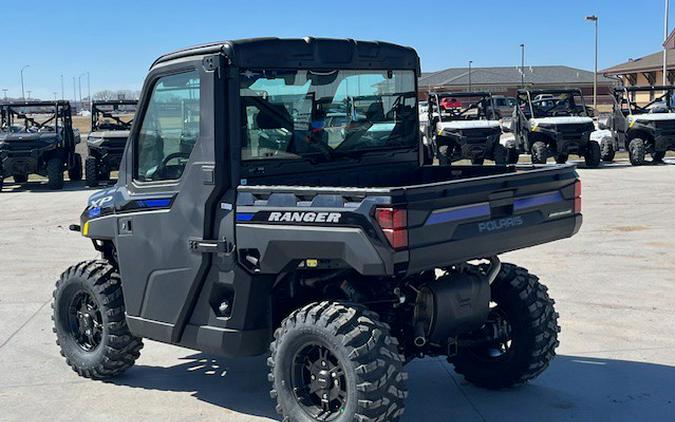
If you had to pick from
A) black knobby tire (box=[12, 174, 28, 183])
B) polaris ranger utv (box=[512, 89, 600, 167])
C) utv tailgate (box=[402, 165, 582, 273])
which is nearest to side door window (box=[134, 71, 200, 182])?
utv tailgate (box=[402, 165, 582, 273])

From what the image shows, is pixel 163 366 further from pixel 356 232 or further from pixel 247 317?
pixel 356 232

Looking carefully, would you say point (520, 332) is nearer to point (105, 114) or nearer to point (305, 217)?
point (305, 217)

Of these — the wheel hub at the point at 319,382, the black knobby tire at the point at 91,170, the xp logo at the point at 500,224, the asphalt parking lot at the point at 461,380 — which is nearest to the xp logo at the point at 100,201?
the asphalt parking lot at the point at 461,380

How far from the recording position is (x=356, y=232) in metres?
4.00

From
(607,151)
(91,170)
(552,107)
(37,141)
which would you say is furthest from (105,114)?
(607,151)

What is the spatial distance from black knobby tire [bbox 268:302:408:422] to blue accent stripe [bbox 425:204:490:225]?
0.60 m

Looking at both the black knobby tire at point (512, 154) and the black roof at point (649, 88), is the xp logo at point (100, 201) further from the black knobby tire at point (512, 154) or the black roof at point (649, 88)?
the black roof at point (649, 88)

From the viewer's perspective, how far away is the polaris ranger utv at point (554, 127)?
2064 cm

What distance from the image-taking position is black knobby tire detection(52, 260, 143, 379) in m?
5.53

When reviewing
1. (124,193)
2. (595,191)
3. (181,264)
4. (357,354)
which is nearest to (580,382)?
(357,354)

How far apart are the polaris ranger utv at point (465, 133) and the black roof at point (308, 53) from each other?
14.6m

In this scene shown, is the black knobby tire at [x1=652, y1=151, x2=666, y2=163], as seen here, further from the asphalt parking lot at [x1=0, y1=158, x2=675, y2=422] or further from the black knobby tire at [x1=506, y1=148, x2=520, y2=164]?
the asphalt parking lot at [x1=0, y1=158, x2=675, y2=422]

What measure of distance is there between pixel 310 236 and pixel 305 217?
0.10m

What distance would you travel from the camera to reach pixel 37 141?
19.4 m
